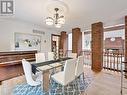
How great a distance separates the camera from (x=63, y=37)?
29.5 feet

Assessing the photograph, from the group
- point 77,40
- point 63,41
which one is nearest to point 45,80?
point 77,40

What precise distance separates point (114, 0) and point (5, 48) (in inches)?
206

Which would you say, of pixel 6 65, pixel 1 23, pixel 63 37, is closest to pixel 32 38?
pixel 1 23

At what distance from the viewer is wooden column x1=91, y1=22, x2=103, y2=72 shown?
570cm

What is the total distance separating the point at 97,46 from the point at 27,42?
388 centimetres

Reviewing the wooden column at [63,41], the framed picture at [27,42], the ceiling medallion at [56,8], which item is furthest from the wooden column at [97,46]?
the framed picture at [27,42]

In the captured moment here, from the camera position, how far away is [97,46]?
5836 millimetres

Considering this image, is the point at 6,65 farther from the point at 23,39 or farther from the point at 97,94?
the point at 23,39

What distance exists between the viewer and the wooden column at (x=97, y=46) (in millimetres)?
5705

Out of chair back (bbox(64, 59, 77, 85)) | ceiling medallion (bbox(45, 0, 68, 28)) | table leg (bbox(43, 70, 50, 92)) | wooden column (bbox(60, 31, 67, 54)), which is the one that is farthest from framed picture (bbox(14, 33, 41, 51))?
chair back (bbox(64, 59, 77, 85))

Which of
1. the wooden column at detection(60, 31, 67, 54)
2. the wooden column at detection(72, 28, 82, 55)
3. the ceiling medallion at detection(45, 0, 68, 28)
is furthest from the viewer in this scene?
the wooden column at detection(60, 31, 67, 54)

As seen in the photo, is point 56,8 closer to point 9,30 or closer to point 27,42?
point 9,30

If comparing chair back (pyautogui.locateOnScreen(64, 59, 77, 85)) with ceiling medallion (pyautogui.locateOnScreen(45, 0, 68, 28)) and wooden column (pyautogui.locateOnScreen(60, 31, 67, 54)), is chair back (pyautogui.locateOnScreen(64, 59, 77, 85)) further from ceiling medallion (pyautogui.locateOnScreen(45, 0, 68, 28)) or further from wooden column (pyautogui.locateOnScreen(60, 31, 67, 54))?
wooden column (pyautogui.locateOnScreen(60, 31, 67, 54))

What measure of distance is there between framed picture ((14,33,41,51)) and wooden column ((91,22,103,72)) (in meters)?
3.45
